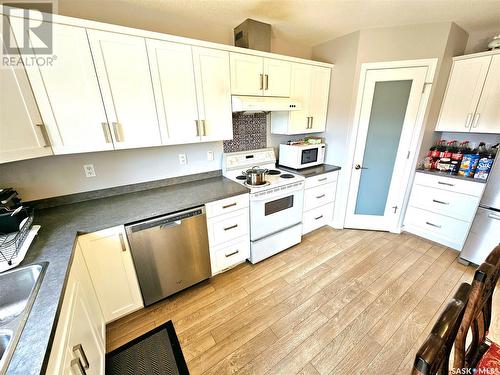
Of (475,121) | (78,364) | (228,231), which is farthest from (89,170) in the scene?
(475,121)

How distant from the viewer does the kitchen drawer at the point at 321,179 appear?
2.61 m

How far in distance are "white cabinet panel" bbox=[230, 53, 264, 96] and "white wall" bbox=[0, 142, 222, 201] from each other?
66 cm

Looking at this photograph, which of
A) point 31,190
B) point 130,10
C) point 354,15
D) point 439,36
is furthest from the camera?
point 439,36

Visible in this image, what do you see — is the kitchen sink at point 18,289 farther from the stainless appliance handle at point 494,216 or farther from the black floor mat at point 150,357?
the stainless appliance handle at point 494,216

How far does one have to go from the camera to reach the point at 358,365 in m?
1.42

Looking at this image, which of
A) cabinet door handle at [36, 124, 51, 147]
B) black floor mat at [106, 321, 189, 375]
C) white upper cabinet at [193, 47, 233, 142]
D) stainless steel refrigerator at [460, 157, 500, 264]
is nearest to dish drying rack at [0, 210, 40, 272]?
cabinet door handle at [36, 124, 51, 147]

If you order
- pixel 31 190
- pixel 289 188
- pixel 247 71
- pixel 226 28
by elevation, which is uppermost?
pixel 226 28

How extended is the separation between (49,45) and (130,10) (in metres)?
0.81

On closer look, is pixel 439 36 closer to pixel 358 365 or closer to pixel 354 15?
pixel 354 15

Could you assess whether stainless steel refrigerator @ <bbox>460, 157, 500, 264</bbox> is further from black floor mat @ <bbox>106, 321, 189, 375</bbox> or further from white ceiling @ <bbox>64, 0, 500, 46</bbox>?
black floor mat @ <bbox>106, 321, 189, 375</bbox>

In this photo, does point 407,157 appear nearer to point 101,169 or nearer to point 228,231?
point 228,231

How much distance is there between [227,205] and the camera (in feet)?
6.53

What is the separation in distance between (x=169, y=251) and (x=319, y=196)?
6.46 feet

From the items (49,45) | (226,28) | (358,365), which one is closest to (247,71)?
(226,28)
